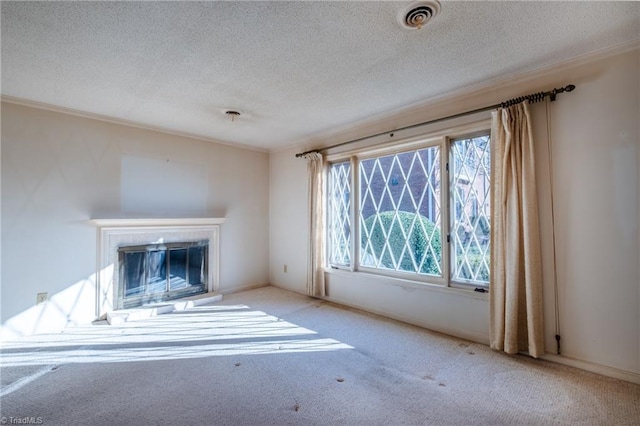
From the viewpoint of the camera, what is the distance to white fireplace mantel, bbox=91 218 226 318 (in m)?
3.27

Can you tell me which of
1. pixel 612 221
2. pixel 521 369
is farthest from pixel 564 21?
pixel 521 369

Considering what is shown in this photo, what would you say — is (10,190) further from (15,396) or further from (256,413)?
(256,413)

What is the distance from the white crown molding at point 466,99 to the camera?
2.10m

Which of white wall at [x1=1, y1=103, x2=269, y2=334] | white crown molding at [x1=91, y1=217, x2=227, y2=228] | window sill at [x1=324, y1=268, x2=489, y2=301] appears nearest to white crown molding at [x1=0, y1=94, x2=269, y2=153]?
white wall at [x1=1, y1=103, x2=269, y2=334]

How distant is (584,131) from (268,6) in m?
2.29

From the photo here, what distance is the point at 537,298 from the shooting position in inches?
87.3

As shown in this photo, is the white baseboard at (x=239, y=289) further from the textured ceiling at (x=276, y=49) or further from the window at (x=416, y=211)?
the textured ceiling at (x=276, y=49)

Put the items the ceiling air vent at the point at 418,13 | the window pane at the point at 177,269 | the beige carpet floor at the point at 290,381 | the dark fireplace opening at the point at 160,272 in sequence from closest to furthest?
the ceiling air vent at the point at 418,13 < the beige carpet floor at the point at 290,381 < the dark fireplace opening at the point at 160,272 < the window pane at the point at 177,269

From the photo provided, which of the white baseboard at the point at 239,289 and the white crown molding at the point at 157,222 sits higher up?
the white crown molding at the point at 157,222

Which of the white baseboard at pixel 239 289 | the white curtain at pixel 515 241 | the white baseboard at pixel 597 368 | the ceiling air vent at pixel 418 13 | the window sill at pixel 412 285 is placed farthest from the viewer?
the white baseboard at pixel 239 289

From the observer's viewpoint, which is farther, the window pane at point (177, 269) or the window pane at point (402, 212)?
the window pane at point (177, 269)

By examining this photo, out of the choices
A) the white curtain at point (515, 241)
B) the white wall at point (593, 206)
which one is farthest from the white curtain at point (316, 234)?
A: the white curtain at point (515, 241)

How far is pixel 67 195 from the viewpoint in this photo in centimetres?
308

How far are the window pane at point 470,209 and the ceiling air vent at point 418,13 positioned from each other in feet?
4.56
